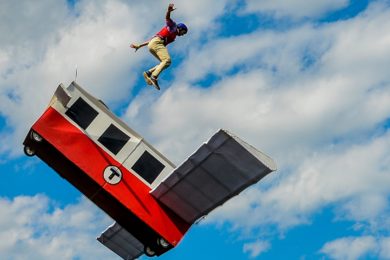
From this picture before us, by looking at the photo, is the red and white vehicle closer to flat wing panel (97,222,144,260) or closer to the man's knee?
the man's knee

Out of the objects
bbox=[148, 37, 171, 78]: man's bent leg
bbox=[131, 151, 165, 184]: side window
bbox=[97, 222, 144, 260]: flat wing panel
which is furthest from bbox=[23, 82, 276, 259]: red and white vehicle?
bbox=[97, 222, 144, 260]: flat wing panel

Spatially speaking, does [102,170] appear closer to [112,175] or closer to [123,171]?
[112,175]

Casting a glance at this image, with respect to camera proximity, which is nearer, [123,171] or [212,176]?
[212,176]

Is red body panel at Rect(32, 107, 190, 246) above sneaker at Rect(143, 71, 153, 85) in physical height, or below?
below

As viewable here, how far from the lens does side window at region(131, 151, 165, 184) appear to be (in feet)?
77.0

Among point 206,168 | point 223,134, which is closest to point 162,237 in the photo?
point 206,168

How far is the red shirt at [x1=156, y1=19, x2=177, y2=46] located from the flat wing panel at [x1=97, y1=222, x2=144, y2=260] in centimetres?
922

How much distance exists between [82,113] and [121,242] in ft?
25.9

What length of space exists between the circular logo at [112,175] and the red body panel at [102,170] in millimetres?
96

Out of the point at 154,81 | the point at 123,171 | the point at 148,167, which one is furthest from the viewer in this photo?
the point at 148,167

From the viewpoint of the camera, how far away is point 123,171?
2323 cm

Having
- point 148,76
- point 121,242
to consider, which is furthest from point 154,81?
point 121,242

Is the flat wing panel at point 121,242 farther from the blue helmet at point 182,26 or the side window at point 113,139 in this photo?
the blue helmet at point 182,26

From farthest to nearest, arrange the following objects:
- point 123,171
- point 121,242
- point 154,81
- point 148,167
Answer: point 121,242 → point 148,167 → point 123,171 → point 154,81
